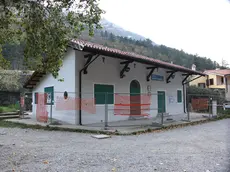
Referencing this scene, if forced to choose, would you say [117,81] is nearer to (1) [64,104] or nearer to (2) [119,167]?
(1) [64,104]

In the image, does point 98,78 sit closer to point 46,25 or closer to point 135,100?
point 135,100

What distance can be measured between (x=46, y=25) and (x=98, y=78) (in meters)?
5.64

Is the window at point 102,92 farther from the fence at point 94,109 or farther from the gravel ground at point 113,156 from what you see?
the gravel ground at point 113,156

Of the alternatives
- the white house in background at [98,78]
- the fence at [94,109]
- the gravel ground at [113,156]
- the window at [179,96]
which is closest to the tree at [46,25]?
the gravel ground at [113,156]

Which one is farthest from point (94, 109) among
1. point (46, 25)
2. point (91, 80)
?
point (46, 25)

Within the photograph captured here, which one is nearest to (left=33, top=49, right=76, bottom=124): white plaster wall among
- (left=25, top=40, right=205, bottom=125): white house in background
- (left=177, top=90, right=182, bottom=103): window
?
(left=25, top=40, right=205, bottom=125): white house in background

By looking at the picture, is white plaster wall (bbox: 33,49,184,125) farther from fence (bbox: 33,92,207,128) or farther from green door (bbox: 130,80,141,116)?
green door (bbox: 130,80,141,116)

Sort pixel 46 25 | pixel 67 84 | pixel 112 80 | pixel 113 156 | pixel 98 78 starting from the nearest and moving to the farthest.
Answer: pixel 113 156 → pixel 46 25 → pixel 67 84 → pixel 98 78 → pixel 112 80

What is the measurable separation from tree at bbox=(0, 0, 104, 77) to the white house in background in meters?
2.99

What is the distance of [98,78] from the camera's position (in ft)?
36.4

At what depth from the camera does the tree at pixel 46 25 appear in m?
5.59

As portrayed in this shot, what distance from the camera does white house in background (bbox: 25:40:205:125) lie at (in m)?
10.2

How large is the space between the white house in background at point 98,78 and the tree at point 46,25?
2.99m

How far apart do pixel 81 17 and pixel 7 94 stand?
19.5 m
